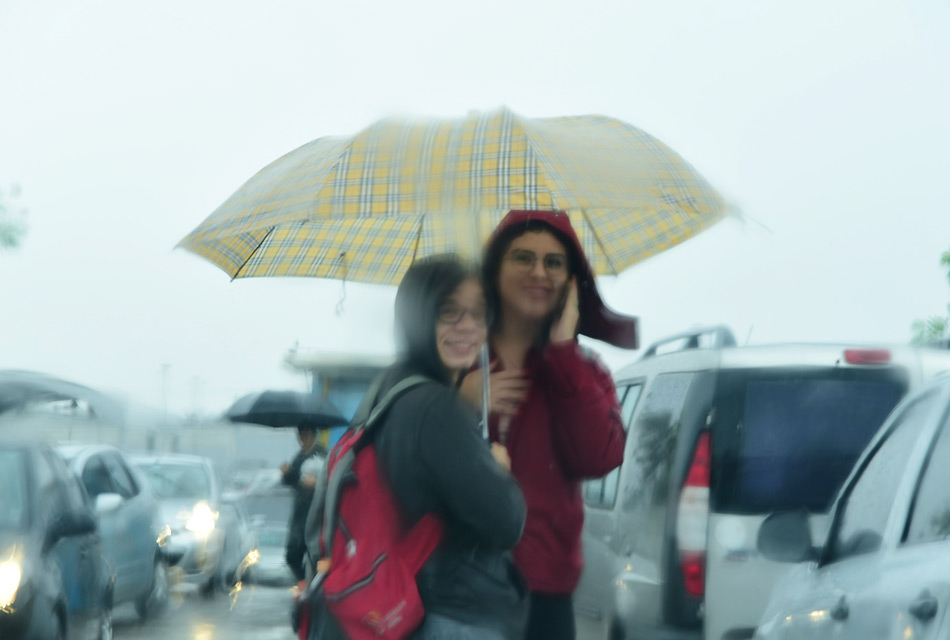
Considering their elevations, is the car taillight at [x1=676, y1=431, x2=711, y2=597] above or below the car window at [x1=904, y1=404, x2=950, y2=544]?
below

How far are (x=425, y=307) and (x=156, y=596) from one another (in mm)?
11640

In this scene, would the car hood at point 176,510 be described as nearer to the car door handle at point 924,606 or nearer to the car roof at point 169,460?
the car roof at point 169,460

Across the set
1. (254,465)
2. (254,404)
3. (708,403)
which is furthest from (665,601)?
(254,465)

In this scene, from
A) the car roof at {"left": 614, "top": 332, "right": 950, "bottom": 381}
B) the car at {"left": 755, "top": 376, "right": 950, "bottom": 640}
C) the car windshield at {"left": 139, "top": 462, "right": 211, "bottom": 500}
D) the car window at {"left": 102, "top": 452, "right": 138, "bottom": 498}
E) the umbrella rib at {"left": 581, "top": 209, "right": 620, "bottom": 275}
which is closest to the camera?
the car at {"left": 755, "top": 376, "right": 950, "bottom": 640}

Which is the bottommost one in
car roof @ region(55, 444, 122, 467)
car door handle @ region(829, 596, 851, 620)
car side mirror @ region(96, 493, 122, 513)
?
car roof @ region(55, 444, 122, 467)

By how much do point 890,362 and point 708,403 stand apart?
756 mm

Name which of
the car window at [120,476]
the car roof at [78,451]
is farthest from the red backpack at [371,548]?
the car window at [120,476]

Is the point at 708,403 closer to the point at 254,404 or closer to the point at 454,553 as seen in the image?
the point at 454,553

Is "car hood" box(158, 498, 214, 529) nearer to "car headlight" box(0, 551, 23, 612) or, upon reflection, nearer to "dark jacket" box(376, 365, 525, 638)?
"car headlight" box(0, 551, 23, 612)

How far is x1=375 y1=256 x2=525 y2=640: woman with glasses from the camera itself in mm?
3111

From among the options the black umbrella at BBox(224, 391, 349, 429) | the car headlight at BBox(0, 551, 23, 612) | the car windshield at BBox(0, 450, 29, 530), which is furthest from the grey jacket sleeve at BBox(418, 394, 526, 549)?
the black umbrella at BBox(224, 391, 349, 429)

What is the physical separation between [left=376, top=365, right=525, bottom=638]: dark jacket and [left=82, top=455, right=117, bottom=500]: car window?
9665 mm

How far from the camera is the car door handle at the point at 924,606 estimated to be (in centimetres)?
290

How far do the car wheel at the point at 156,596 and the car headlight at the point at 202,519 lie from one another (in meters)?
2.62
